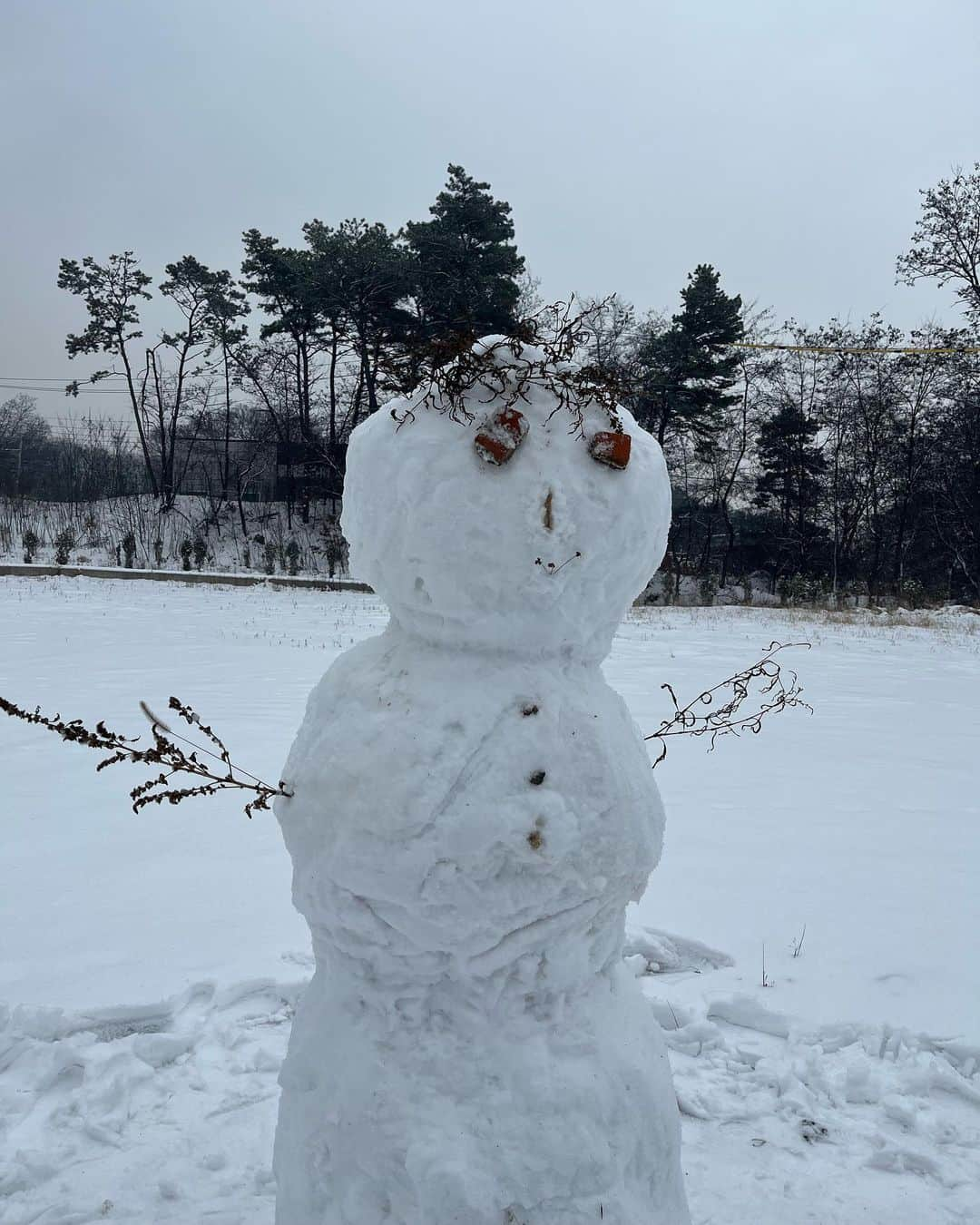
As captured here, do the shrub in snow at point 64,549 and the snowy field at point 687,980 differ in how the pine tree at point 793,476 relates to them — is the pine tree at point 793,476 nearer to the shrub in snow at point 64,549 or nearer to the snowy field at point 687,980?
the shrub in snow at point 64,549

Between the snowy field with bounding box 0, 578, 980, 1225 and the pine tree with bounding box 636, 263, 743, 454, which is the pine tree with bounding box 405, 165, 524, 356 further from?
the snowy field with bounding box 0, 578, 980, 1225

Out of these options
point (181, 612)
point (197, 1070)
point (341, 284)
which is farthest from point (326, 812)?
point (341, 284)

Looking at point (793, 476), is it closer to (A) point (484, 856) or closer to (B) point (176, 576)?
(B) point (176, 576)

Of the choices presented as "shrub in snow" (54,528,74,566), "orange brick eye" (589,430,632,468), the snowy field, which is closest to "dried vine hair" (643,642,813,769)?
"orange brick eye" (589,430,632,468)

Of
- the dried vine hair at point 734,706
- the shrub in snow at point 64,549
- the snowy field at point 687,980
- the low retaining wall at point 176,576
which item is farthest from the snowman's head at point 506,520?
the shrub in snow at point 64,549

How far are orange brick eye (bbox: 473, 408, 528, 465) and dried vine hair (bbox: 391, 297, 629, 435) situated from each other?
47mm

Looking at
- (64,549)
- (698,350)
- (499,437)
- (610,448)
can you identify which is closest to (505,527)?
(499,437)

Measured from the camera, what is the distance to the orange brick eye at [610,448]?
1667mm

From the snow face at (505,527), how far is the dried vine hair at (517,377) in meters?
0.02

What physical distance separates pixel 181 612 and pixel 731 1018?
43.1ft

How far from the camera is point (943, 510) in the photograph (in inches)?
1044

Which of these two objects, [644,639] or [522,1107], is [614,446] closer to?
[522,1107]

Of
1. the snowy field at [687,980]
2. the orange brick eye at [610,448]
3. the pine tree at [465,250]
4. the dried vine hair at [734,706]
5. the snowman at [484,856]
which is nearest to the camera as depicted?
the snowman at [484,856]

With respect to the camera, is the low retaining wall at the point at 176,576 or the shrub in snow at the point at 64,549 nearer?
the low retaining wall at the point at 176,576
